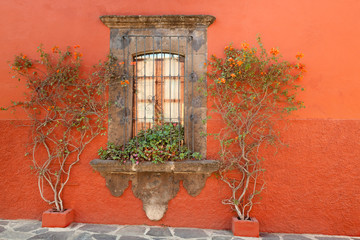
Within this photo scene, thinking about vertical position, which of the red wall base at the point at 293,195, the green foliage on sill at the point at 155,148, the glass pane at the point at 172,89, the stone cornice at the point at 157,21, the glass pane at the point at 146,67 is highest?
the stone cornice at the point at 157,21

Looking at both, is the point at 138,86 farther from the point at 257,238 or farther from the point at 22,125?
the point at 257,238

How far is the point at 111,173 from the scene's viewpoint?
10.9 feet

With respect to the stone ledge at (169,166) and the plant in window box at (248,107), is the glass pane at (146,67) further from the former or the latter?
the stone ledge at (169,166)

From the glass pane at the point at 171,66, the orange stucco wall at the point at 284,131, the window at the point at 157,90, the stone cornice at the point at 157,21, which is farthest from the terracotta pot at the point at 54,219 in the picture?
the stone cornice at the point at 157,21

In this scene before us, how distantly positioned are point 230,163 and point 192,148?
54 centimetres

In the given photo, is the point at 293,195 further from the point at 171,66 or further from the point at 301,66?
the point at 171,66

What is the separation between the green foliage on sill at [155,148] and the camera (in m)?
3.14

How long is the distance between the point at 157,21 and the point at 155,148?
1.73 m

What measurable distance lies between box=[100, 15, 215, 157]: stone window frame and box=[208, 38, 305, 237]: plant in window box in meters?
0.21

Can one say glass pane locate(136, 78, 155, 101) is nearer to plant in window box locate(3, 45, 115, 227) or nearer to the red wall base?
plant in window box locate(3, 45, 115, 227)

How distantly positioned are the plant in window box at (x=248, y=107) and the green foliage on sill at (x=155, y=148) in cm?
52

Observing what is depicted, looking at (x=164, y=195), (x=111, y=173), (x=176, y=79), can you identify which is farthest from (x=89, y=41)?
(x=164, y=195)

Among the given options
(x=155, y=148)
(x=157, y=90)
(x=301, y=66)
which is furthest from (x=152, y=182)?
(x=301, y=66)

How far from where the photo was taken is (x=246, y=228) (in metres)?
3.01
